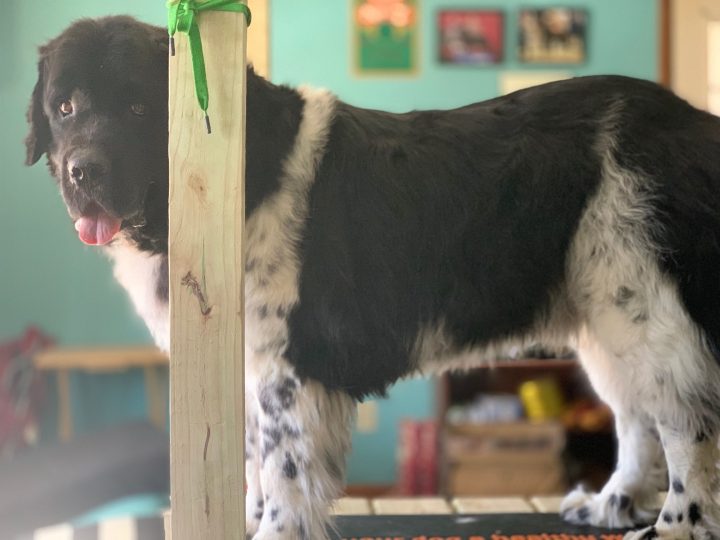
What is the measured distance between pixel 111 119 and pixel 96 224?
0.15 meters

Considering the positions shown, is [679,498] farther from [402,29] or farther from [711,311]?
[402,29]

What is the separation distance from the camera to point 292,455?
1.33 metres

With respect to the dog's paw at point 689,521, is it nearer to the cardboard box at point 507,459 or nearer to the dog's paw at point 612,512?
the dog's paw at point 612,512

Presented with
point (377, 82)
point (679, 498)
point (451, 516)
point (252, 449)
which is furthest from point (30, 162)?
point (377, 82)

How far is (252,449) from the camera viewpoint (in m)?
1.50

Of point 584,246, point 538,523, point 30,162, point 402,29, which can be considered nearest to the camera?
point 30,162

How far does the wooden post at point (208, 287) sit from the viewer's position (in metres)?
1.09

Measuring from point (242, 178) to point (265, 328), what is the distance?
30 centimetres

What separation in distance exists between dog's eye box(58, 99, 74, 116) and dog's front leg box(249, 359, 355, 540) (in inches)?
18.7

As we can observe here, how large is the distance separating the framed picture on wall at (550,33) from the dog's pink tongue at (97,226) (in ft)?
10.5

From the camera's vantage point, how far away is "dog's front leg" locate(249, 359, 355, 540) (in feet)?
4.34

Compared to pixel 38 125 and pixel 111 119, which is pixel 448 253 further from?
pixel 38 125

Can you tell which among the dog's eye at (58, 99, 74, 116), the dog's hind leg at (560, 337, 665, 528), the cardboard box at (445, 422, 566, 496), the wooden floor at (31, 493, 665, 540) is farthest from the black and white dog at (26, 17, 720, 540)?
the cardboard box at (445, 422, 566, 496)

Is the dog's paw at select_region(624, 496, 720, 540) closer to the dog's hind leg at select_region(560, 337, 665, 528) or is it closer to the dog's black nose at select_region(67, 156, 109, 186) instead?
the dog's hind leg at select_region(560, 337, 665, 528)
